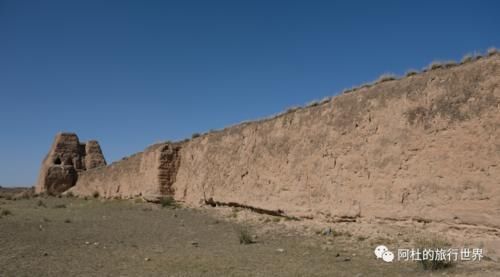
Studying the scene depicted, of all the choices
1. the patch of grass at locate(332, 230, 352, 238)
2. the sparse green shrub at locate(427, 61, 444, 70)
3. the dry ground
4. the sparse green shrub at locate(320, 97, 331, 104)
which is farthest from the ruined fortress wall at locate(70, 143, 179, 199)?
the sparse green shrub at locate(427, 61, 444, 70)

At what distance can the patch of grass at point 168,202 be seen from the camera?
57.3ft

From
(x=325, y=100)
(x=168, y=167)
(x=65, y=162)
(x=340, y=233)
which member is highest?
(x=325, y=100)

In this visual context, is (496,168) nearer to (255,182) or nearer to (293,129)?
(293,129)

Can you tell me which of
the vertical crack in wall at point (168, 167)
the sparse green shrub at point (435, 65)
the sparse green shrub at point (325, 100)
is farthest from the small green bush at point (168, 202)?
the sparse green shrub at point (435, 65)

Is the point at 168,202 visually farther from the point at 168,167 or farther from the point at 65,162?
the point at 65,162

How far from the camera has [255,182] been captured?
42.4ft

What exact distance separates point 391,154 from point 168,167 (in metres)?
11.8

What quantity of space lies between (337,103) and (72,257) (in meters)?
6.81

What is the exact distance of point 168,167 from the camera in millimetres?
18703

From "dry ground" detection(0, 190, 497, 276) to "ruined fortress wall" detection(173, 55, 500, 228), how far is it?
0.86 m

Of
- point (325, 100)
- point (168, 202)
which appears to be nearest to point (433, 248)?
point (325, 100)

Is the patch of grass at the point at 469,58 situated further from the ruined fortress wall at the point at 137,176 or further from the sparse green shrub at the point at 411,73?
the ruined fortress wall at the point at 137,176

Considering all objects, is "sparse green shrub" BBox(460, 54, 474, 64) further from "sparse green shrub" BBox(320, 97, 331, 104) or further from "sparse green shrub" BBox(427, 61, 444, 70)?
"sparse green shrub" BBox(320, 97, 331, 104)

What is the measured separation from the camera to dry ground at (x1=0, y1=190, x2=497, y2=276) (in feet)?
21.5
